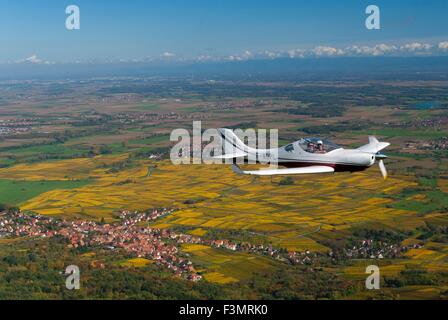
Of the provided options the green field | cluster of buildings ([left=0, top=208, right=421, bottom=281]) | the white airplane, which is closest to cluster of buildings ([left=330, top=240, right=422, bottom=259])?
cluster of buildings ([left=0, top=208, right=421, bottom=281])

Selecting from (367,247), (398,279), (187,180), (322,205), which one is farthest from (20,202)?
(398,279)

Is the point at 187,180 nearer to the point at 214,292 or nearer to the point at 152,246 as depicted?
the point at 152,246

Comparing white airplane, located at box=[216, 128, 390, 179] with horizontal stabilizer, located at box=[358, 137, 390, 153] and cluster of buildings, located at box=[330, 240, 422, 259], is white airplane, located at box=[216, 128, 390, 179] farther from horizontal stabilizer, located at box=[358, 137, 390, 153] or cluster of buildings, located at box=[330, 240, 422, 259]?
cluster of buildings, located at box=[330, 240, 422, 259]

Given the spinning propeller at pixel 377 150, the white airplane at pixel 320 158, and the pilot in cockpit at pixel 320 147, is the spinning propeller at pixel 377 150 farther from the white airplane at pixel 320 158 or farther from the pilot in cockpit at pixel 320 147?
the pilot in cockpit at pixel 320 147

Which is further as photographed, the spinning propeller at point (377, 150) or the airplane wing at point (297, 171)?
the airplane wing at point (297, 171)

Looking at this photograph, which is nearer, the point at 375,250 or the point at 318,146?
the point at 318,146

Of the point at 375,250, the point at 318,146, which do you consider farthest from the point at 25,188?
the point at 318,146

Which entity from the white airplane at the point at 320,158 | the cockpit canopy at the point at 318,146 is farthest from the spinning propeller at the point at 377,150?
the cockpit canopy at the point at 318,146

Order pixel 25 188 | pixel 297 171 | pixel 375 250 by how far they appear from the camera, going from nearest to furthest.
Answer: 1. pixel 297 171
2. pixel 375 250
3. pixel 25 188

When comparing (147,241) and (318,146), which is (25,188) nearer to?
(147,241)
